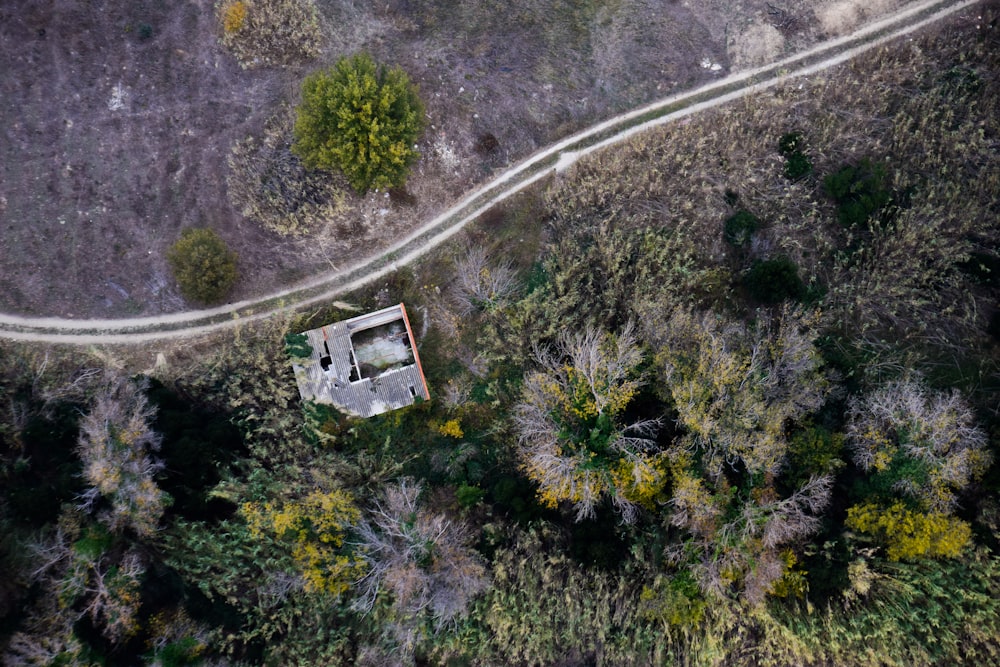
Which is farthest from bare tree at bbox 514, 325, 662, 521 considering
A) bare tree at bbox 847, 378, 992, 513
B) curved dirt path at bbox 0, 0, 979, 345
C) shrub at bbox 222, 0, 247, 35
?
shrub at bbox 222, 0, 247, 35

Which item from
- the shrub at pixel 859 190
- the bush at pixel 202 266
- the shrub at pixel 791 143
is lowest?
the shrub at pixel 859 190

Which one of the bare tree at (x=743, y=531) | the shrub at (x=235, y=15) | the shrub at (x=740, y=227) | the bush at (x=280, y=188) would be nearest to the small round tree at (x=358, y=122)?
the bush at (x=280, y=188)

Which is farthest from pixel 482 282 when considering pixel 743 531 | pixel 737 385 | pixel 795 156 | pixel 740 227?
pixel 795 156

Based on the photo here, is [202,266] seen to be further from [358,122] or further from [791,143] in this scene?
[791,143]

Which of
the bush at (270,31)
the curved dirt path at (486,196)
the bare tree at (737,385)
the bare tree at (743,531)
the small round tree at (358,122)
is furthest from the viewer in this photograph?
the bush at (270,31)

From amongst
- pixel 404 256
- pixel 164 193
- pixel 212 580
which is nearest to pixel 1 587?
pixel 212 580

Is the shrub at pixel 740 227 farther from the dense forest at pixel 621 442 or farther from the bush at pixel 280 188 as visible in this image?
the bush at pixel 280 188
